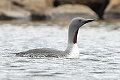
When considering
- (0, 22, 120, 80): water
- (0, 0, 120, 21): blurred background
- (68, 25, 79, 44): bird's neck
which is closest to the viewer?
(0, 22, 120, 80): water

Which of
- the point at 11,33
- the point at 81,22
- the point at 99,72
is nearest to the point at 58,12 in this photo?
the point at 11,33

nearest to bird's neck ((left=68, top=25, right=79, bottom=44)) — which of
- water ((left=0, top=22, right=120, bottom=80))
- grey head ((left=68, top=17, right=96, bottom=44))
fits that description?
grey head ((left=68, top=17, right=96, bottom=44))


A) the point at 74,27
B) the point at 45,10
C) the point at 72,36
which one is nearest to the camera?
the point at 72,36

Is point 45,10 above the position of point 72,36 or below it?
below

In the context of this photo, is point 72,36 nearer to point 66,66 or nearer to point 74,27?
point 74,27

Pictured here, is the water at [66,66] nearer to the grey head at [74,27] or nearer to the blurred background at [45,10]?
the grey head at [74,27]

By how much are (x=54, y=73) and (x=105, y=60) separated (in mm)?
3185

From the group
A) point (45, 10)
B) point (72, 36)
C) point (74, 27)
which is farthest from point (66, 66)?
point (45, 10)

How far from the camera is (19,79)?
1072 cm

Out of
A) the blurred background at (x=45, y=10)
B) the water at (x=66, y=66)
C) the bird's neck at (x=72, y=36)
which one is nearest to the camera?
the water at (x=66, y=66)

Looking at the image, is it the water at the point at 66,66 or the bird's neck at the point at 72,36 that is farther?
the bird's neck at the point at 72,36

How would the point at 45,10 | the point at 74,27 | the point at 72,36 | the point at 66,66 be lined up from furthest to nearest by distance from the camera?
the point at 45,10 → the point at 74,27 → the point at 72,36 → the point at 66,66

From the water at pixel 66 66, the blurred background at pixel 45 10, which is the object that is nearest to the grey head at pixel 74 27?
the water at pixel 66 66

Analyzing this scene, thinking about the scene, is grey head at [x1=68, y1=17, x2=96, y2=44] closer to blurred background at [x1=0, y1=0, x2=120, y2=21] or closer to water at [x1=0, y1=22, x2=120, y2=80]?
water at [x1=0, y1=22, x2=120, y2=80]
